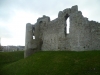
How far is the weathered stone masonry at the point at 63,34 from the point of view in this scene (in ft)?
72.7

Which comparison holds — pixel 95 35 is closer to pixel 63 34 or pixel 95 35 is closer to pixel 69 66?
pixel 63 34

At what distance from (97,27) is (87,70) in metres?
7.32

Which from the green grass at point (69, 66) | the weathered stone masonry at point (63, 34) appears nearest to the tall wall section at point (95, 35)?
the weathered stone masonry at point (63, 34)

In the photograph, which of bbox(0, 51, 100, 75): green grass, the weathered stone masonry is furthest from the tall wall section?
bbox(0, 51, 100, 75): green grass

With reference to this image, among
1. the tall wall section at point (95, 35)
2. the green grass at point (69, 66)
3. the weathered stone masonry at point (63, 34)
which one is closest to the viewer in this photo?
the green grass at point (69, 66)

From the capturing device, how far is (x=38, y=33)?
34344mm

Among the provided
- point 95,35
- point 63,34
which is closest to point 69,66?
point 95,35

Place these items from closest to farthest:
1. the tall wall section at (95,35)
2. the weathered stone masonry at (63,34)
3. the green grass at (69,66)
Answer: the green grass at (69,66), the tall wall section at (95,35), the weathered stone masonry at (63,34)

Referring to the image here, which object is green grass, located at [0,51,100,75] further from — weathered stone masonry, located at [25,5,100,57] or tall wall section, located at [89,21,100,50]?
weathered stone masonry, located at [25,5,100,57]

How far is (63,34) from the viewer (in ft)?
86.8

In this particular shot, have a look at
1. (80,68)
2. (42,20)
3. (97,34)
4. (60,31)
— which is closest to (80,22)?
(97,34)

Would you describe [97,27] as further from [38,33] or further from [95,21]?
[38,33]

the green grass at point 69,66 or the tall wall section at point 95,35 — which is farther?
Result: the tall wall section at point 95,35

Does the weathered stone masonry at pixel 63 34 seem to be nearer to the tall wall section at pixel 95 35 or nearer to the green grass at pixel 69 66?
the tall wall section at pixel 95 35
